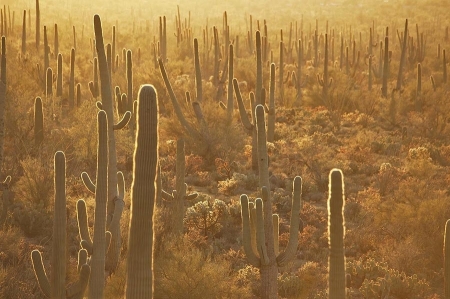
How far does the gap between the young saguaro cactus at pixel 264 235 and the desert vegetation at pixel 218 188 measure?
0.07ft

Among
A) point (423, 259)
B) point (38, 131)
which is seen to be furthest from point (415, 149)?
point (38, 131)

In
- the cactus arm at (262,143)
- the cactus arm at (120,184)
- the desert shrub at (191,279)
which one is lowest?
the desert shrub at (191,279)

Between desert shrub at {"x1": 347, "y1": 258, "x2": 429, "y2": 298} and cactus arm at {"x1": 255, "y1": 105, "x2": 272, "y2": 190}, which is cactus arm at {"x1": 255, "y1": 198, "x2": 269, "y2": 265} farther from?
desert shrub at {"x1": 347, "y1": 258, "x2": 429, "y2": 298}

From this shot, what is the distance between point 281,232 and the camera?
12906 mm

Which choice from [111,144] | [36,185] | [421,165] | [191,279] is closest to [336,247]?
[191,279]

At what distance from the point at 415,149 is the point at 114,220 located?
11554 mm

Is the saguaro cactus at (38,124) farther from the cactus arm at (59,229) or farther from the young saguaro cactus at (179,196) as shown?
the cactus arm at (59,229)

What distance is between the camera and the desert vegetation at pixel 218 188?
713 centimetres

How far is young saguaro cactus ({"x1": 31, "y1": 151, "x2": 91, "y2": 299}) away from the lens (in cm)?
697

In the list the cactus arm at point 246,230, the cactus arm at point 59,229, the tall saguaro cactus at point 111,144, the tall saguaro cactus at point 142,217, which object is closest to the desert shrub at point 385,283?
the cactus arm at point 246,230

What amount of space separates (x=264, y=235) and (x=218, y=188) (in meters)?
6.97

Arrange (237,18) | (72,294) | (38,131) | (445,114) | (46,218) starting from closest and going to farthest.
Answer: (72,294), (46,218), (38,131), (445,114), (237,18)

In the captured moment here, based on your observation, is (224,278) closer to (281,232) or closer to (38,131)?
(281,232)

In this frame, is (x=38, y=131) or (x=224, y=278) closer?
(x=224, y=278)
